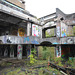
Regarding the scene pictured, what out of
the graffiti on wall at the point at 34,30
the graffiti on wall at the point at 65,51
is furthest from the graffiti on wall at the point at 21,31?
the graffiti on wall at the point at 65,51

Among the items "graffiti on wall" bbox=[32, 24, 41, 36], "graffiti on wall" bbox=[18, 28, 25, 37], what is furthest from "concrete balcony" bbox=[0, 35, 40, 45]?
"graffiti on wall" bbox=[18, 28, 25, 37]

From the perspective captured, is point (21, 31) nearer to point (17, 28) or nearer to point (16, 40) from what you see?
point (17, 28)

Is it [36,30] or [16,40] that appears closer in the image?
[16,40]

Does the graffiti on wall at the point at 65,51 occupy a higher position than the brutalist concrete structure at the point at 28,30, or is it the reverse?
the brutalist concrete structure at the point at 28,30

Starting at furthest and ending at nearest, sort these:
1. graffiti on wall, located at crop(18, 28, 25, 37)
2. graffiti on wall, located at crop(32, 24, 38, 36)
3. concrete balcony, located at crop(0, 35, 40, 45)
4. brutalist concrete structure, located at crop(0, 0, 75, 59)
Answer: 1. graffiti on wall, located at crop(18, 28, 25, 37)
2. graffiti on wall, located at crop(32, 24, 38, 36)
3. brutalist concrete structure, located at crop(0, 0, 75, 59)
4. concrete balcony, located at crop(0, 35, 40, 45)

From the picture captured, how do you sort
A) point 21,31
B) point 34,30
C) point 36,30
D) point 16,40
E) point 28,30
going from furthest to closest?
point 21,31 → point 36,30 → point 34,30 → point 28,30 → point 16,40

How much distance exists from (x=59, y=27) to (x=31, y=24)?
606 centimetres

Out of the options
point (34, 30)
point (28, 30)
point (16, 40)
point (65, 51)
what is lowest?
point (65, 51)

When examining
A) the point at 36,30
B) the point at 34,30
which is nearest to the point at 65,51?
the point at 36,30

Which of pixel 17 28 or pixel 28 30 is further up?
pixel 17 28

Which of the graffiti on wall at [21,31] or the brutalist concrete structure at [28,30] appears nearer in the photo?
the brutalist concrete structure at [28,30]

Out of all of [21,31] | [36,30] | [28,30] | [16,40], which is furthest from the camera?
[21,31]

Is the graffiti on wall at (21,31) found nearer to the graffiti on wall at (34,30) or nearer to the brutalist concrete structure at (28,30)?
the brutalist concrete structure at (28,30)

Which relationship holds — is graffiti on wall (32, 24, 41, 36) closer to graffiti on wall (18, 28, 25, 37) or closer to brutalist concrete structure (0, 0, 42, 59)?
brutalist concrete structure (0, 0, 42, 59)
